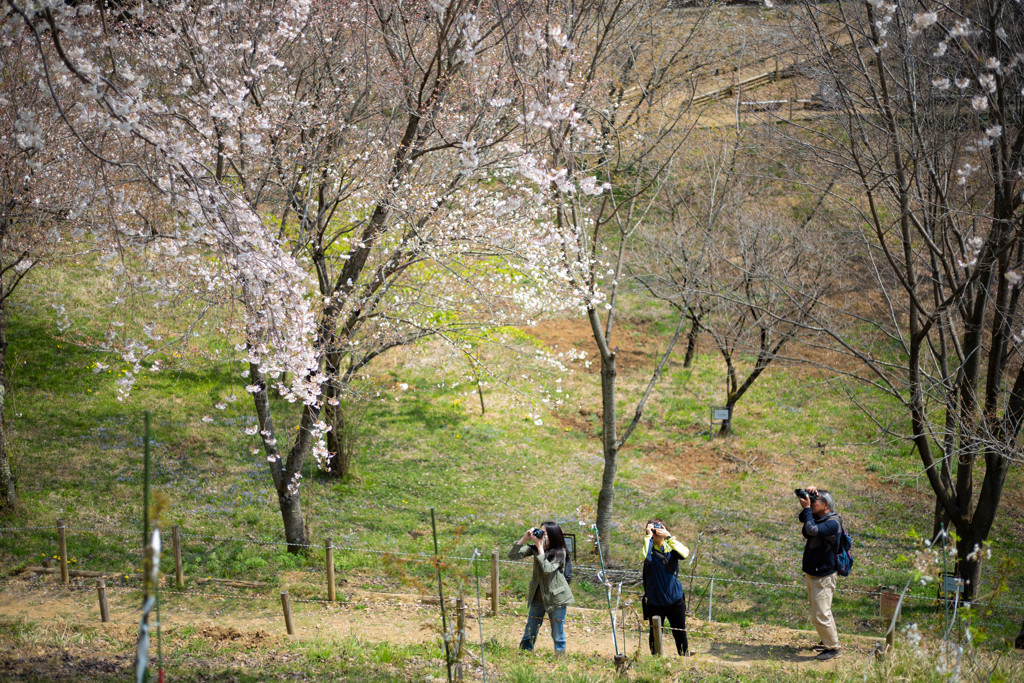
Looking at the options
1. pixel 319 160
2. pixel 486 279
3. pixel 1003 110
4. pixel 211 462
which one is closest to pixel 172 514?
pixel 211 462

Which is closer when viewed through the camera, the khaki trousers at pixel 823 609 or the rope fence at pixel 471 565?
the khaki trousers at pixel 823 609

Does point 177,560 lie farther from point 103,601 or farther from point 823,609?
point 823,609

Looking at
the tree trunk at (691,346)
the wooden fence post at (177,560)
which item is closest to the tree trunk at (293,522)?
the wooden fence post at (177,560)

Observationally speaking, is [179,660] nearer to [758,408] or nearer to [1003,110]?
[1003,110]

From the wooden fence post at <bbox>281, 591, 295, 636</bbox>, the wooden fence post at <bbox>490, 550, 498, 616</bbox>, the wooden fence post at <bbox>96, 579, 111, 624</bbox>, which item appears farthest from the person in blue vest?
the wooden fence post at <bbox>96, 579, 111, 624</bbox>

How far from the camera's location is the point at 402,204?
29.3ft

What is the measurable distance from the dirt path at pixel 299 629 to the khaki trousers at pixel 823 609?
0.18 m

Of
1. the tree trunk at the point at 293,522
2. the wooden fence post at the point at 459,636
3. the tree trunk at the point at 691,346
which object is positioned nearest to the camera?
the wooden fence post at the point at 459,636

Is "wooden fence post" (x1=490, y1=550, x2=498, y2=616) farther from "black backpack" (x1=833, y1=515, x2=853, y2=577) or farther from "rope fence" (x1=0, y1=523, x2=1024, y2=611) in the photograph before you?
"black backpack" (x1=833, y1=515, x2=853, y2=577)

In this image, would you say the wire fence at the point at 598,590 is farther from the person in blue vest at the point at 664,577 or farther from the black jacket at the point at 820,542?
the black jacket at the point at 820,542

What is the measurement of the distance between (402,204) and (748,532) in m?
7.70

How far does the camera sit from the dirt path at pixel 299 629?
6301 millimetres

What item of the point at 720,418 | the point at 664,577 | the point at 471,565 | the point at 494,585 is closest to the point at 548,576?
the point at 664,577

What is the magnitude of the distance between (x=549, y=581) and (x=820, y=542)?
235 cm
